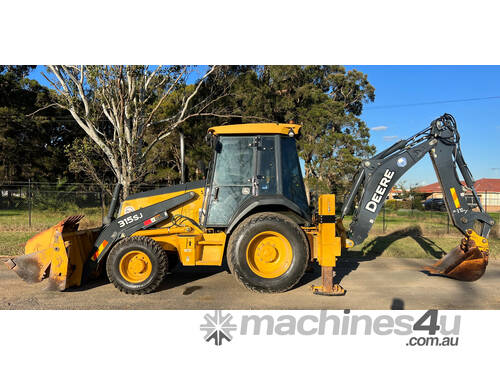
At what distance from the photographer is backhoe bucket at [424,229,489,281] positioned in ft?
18.5

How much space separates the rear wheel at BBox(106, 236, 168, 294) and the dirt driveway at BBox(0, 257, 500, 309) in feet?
0.54

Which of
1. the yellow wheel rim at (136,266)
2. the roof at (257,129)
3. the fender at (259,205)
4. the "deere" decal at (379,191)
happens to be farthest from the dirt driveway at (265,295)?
the roof at (257,129)

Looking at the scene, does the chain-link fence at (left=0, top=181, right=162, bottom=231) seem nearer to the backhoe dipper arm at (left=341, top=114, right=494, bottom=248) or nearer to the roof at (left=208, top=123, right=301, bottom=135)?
the roof at (left=208, top=123, right=301, bottom=135)

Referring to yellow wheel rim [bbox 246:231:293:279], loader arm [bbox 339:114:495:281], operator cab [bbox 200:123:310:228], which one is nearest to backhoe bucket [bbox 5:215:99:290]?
operator cab [bbox 200:123:310:228]

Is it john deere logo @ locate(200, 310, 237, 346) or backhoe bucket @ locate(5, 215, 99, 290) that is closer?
john deere logo @ locate(200, 310, 237, 346)

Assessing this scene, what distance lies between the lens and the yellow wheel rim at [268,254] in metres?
5.27

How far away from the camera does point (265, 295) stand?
5.10 meters

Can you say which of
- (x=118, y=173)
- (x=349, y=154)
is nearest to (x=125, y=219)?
(x=118, y=173)

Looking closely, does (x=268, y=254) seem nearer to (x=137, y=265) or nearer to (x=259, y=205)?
(x=259, y=205)

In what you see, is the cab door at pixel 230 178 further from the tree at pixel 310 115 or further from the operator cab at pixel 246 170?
the tree at pixel 310 115

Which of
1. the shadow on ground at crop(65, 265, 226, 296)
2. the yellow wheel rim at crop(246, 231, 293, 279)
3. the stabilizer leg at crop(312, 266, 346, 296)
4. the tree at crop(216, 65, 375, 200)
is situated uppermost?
the tree at crop(216, 65, 375, 200)

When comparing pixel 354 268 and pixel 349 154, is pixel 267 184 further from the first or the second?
pixel 349 154

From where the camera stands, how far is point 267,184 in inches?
215

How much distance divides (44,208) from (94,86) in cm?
717
